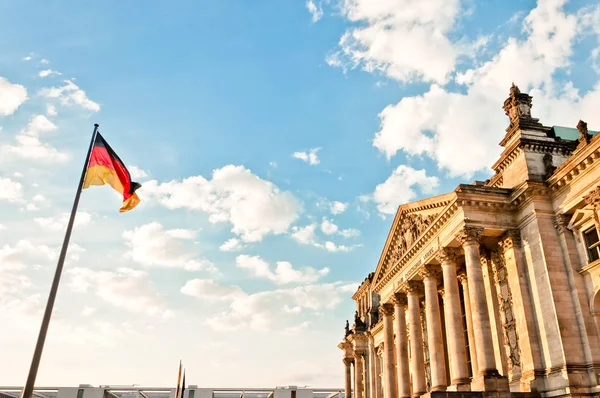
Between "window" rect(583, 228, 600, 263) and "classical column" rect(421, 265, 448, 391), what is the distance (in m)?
10.2

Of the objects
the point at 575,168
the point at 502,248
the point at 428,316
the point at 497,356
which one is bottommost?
the point at 497,356

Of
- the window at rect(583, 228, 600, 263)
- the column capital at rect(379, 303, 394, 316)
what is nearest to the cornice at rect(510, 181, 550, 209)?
the window at rect(583, 228, 600, 263)

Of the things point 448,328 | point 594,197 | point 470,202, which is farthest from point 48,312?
point 594,197

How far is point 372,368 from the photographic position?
54.8 meters

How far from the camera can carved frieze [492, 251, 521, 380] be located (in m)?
27.0

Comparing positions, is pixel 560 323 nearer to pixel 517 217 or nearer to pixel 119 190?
pixel 517 217

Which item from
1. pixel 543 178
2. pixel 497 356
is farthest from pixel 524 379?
pixel 543 178

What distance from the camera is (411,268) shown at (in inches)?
1432

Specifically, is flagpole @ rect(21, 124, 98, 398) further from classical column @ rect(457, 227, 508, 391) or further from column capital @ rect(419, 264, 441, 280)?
column capital @ rect(419, 264, 441, 280)

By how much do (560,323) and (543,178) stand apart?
8556 mm

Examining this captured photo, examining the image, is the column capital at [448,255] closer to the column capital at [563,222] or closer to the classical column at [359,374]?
the column capital at [563,222]

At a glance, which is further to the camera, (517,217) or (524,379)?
(517,217)

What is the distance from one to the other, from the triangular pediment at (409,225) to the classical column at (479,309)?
8.51 feet

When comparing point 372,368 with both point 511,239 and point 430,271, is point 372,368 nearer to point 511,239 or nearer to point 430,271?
point 430,271
